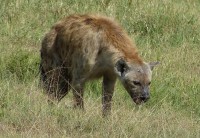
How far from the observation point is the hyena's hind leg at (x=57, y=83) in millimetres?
8891

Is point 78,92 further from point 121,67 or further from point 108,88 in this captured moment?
point 121,67

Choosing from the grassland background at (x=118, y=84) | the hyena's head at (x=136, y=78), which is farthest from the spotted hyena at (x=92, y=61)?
the grassland background at (x=118, y=84)

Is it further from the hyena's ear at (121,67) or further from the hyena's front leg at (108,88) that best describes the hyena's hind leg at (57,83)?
the hyena's ear at (121,67)

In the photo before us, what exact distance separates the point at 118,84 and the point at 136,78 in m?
1.59

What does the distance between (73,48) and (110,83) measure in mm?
644

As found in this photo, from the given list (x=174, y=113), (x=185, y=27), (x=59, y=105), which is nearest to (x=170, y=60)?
(x=185, y=27)

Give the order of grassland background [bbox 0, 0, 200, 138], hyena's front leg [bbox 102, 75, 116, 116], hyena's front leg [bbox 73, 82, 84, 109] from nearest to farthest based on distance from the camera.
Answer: grassland background [bbox 0, 0, 200, 138] < hyena's front leg [bbox 73, 82, 84, 109] < hyena's front leg [bbox 102, 75, 116, 116]

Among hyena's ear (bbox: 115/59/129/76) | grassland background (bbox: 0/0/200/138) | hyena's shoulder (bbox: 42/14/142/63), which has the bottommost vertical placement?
grassland background (bbox: 0/0/200/138)

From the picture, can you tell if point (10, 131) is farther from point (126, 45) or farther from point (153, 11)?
point (153, 11)

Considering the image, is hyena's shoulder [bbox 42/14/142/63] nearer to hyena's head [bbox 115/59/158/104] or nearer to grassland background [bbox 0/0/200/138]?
hyena's head [bbox 115/59/158/104]

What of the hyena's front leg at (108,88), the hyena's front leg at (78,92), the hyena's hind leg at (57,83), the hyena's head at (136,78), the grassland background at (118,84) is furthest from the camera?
the hyena's hind leg at (57,83)

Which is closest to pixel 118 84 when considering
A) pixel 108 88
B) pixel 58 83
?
pixel 108 88

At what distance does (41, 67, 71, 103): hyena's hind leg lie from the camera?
29.2ft

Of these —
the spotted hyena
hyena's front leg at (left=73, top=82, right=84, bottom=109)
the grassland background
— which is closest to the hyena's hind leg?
the spotted hyena
